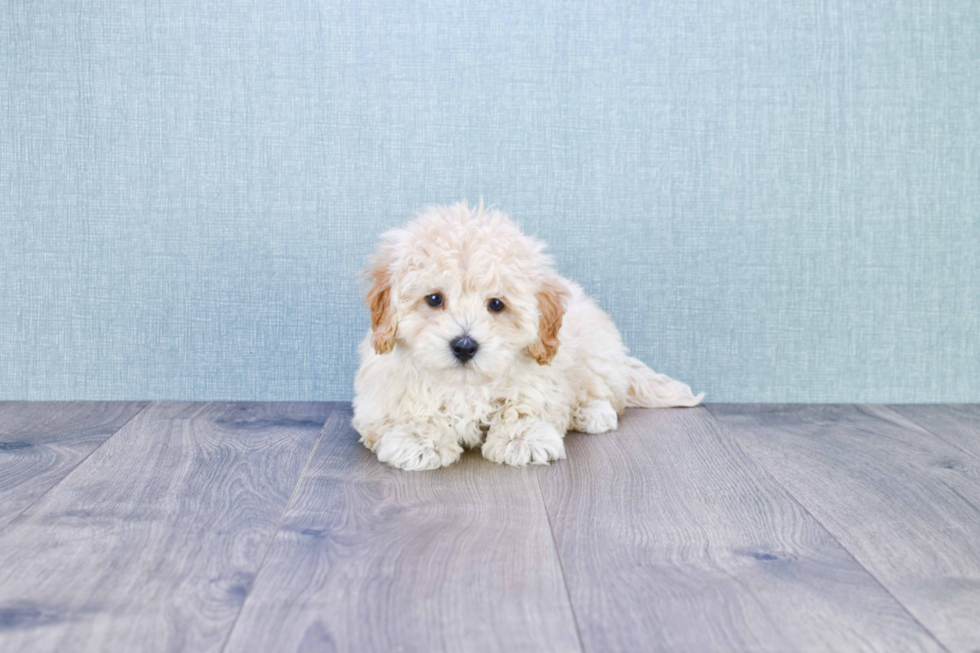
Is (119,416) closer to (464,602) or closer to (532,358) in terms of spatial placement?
(532,358)

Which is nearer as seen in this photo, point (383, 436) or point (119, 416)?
point (383, 436)

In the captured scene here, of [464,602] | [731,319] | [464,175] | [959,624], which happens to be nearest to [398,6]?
[464,175]

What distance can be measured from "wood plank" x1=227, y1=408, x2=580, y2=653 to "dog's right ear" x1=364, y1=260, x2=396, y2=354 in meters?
0.31

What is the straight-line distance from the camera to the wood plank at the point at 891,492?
1.34 meters

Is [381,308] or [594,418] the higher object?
[381,308]

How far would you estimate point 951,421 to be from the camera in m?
2.63

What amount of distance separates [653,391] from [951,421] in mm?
927

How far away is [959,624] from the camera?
1.22 meters

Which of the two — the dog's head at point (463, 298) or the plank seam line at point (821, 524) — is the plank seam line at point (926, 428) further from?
the dog's head at point (463, 298)

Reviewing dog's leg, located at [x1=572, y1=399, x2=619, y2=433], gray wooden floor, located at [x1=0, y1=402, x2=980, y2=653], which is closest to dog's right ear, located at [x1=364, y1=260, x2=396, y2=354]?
gray wooden floor, located at [x1=0, y1=402, x2=980, y2=653]

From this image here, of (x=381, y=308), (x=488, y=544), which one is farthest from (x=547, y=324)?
(x=488, y=544)

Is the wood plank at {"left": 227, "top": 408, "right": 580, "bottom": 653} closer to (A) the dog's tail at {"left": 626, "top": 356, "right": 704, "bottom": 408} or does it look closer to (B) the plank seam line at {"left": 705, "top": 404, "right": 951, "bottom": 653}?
(B) the plank seam line at {"left": 705, "top": 404, "right": 951, "bottom": 653}

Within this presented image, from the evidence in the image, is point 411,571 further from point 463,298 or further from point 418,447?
point 463,298

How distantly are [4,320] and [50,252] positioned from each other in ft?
0.92
